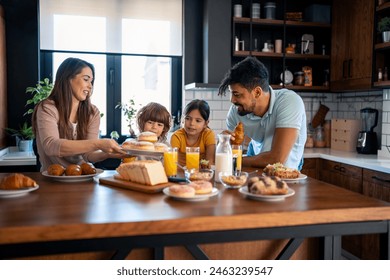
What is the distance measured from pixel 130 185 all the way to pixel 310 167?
9.23ft

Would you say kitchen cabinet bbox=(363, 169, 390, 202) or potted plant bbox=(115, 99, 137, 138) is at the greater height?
potted plant bbox=(115, 99, 137, 138)

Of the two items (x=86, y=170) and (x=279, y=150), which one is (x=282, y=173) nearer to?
(x=279, y=150)

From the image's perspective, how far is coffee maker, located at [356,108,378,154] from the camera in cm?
400

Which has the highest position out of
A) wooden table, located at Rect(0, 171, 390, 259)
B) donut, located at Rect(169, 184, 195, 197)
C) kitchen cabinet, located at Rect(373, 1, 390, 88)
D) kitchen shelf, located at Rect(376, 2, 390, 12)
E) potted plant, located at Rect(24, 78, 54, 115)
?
kitchen shelf, located at Rect(376, 2, 390, 12)

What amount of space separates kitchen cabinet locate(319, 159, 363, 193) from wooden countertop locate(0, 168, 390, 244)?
6.76 feet

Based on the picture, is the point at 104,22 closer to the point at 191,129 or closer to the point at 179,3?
the point at 179,3

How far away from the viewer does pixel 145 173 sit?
5.58 ft

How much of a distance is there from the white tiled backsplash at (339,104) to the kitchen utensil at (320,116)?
5 cm

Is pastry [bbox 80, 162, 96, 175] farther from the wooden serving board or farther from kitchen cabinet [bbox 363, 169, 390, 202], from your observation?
kitchen cabinet [bbox 363, 169, 390, 202]

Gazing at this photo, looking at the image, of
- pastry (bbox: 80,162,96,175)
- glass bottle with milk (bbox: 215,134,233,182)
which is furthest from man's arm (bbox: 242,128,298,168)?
pastry (bbox: 80,162,96,175)

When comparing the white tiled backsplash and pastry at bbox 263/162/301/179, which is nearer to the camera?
pastry at bbox 263/162/301/179

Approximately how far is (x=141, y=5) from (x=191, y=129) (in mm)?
2236

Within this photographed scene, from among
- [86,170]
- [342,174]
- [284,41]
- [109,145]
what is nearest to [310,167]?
[342,174]

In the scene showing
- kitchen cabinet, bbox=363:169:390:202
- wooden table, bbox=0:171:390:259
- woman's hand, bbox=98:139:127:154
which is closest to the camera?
wooden table, bbox=0:171:390:259
